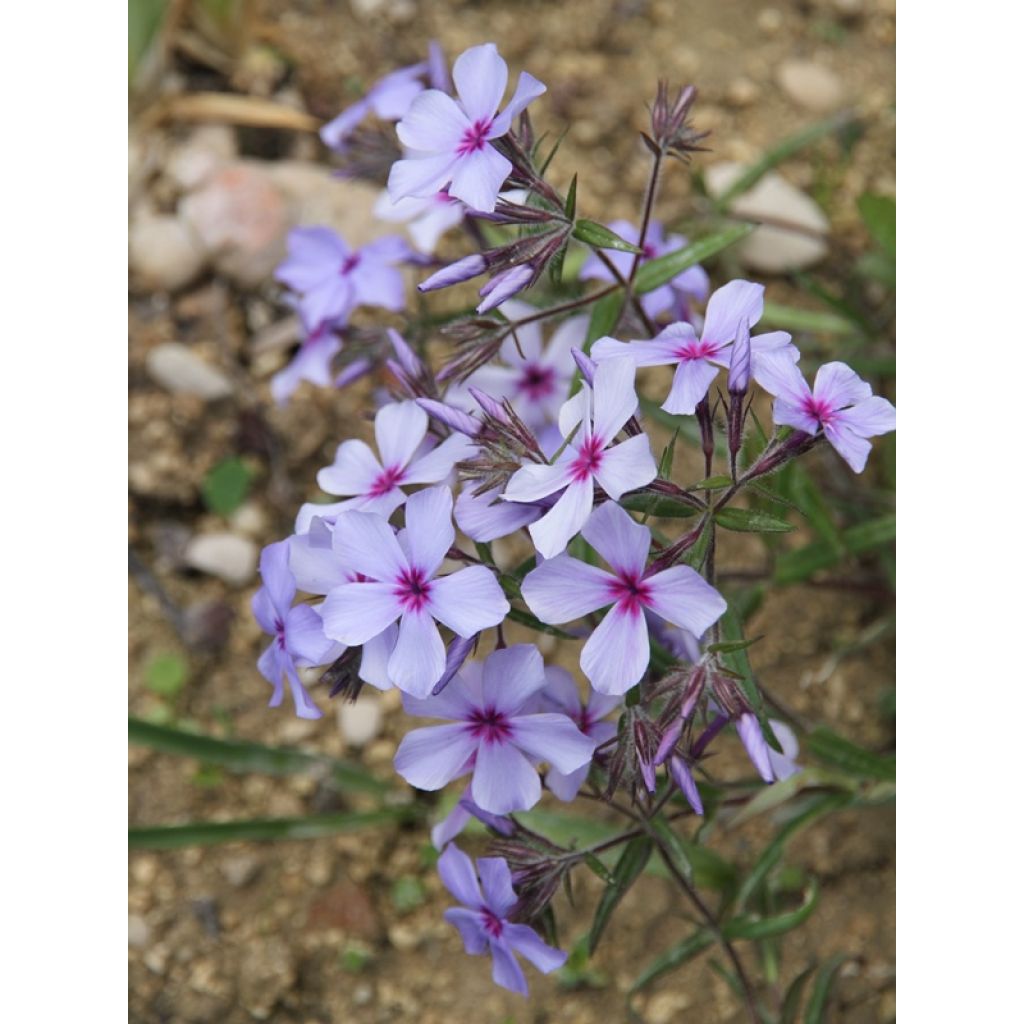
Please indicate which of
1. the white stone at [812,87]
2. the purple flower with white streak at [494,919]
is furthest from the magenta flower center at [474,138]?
the white stone at [812,87]

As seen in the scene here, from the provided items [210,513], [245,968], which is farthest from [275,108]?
[245,968]

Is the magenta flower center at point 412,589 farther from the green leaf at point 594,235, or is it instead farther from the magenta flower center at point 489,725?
the green leaf at point 594,235

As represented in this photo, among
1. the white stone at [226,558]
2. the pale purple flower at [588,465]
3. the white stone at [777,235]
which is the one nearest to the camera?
the pale purple flower at [588,465]

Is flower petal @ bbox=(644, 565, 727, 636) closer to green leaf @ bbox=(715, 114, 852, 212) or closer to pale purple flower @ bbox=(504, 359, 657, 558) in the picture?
pale purple flower @ bbox=(504, 359, 657, 558)

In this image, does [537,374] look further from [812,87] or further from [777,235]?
[812,87]

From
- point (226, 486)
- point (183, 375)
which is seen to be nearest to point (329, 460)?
point (226, 486)

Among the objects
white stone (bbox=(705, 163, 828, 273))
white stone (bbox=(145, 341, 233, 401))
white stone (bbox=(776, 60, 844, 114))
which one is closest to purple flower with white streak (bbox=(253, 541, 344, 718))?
white stone (bbox=(145, 341, 233, 401))
